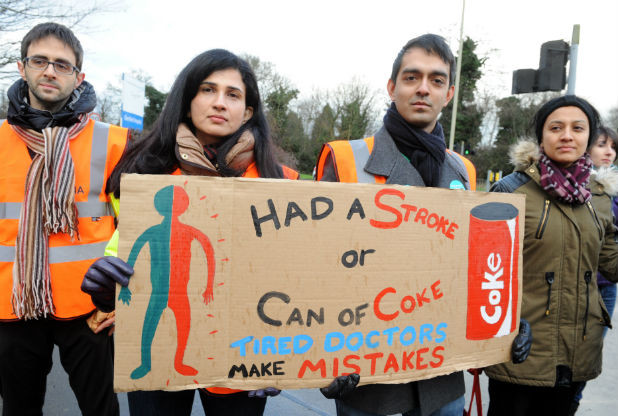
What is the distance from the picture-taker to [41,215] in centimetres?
189

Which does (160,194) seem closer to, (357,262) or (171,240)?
(171,240)

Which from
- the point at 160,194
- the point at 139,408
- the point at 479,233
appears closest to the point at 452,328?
the point at 479,233

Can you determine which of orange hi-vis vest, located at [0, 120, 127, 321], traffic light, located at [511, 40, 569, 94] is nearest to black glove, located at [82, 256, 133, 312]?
orange hi-vis vest, located at [0, 120, 127, 321]

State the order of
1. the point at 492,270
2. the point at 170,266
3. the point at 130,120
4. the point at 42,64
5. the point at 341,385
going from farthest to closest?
the point at 130,120, the point at 42,64, the point at 492,270, the point at 341,385, the point at 170,266

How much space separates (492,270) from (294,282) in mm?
754

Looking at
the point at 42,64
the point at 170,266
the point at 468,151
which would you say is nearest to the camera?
the point at 170,266

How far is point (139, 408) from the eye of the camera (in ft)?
5.07

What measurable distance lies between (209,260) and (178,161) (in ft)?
1.89

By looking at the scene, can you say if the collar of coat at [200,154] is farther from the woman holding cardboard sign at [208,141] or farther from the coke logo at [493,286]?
the coke logo at [493,286]

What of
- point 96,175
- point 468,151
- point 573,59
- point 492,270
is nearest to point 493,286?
point 492,270

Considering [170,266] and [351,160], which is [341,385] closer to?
[170,266]

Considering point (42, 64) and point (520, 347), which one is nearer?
point (520, 347)

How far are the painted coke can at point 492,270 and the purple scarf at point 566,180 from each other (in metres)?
0.55

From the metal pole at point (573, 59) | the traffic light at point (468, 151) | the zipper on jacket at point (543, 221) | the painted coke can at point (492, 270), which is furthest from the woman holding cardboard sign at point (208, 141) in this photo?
the traffic light at point (468, 151)
